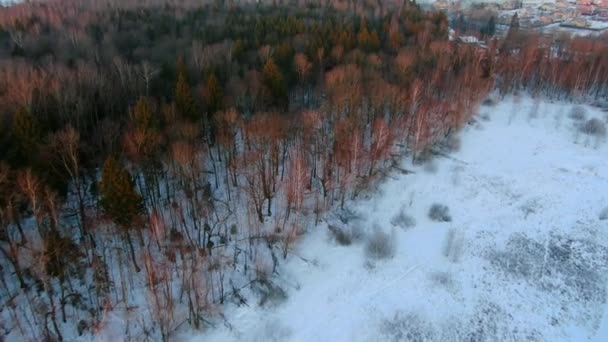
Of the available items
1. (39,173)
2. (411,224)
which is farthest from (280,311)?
(39,173)

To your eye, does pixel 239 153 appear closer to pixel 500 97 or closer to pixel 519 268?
pixel 519 268

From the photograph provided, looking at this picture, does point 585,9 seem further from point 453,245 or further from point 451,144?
point 453,245

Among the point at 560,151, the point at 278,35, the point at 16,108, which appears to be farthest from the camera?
the point at 278,35

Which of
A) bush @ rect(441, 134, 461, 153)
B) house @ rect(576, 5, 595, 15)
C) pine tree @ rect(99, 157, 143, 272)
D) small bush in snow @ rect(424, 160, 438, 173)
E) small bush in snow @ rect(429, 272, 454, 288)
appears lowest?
small bush in snow @ rect(429, 272, 454, 288)

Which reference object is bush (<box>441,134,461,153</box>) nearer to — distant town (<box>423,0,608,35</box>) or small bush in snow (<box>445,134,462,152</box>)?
small bush in snow (<box>445,134,462,152</box>)

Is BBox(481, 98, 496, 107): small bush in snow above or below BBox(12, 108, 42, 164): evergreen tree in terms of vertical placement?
below

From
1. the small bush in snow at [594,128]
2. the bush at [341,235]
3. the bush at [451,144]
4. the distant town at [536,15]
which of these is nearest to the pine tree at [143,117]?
the bush at [341,235]

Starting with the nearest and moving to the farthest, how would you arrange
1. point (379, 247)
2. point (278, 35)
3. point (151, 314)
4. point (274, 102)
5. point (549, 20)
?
point (151, 314) < point (379, 247) < point (274, 102) < point (278, 35) < point (549, 20)

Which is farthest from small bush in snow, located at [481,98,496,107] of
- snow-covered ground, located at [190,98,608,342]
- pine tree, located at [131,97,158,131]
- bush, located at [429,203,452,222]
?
pine tree, located at [131,97,158,131]
